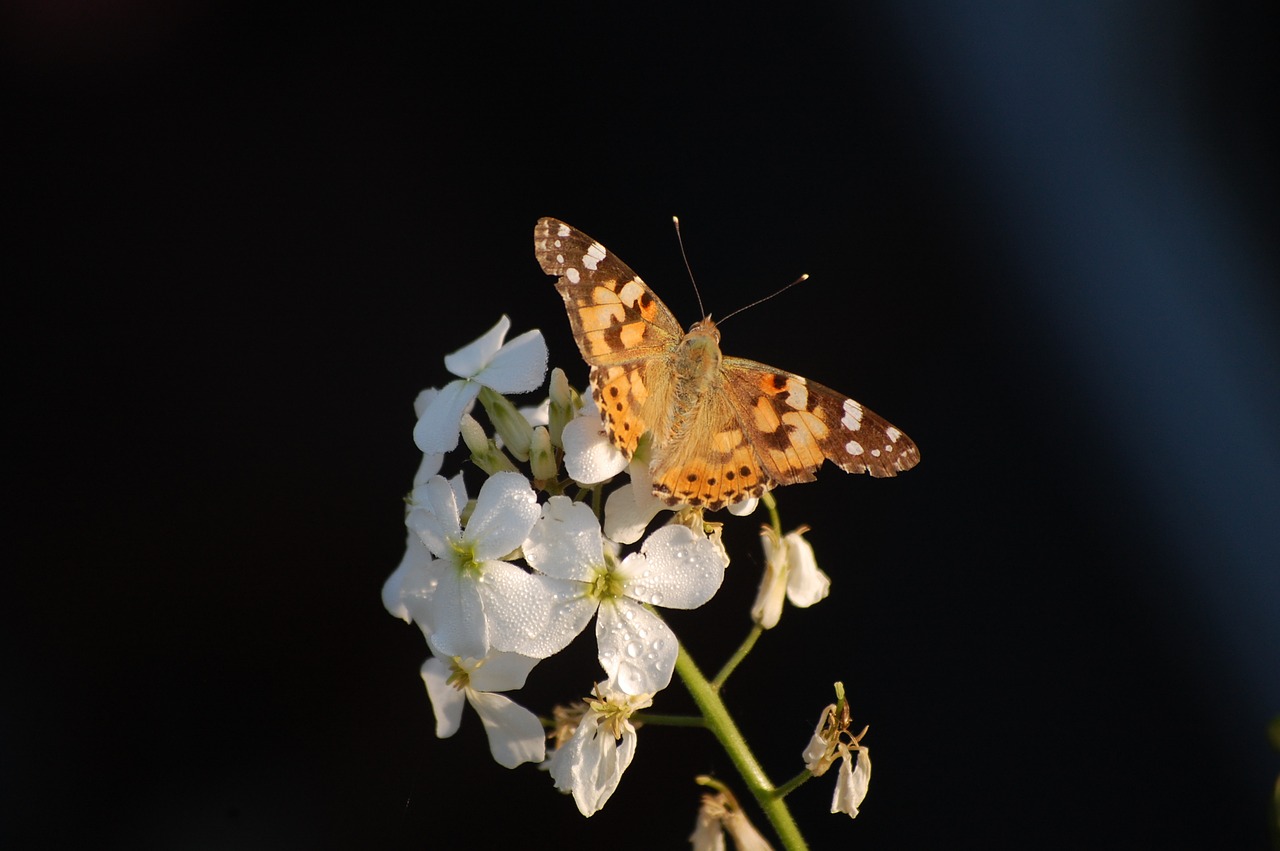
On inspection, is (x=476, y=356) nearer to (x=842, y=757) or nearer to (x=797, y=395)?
(x=797, y=395)

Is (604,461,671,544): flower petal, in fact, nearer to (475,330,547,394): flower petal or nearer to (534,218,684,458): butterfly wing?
(534,218,684,458): butterfly wing

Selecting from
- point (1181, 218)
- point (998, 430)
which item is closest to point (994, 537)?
point (998, 430)

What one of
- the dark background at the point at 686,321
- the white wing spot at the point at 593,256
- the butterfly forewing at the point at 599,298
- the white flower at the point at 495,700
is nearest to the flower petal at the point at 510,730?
the white flower at the point at 495,700

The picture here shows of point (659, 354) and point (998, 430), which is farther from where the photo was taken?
point (998, 430)

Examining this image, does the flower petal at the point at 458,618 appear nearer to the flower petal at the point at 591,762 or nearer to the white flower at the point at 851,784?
the flower petal at the point at 591,762

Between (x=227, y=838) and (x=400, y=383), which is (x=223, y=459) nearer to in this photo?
(x=400, y=383)

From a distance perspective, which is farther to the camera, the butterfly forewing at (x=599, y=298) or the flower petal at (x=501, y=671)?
the butterfly forewing at (x=599, y=298)
